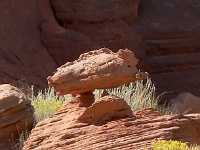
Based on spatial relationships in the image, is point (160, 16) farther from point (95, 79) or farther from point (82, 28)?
point (95, 79)

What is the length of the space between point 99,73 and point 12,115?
1468 millimetres

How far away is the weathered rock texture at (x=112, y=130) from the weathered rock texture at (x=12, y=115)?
881mm

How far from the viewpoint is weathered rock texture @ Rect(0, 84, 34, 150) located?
7.90 metres

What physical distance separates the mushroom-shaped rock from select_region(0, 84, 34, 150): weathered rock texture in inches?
36.1

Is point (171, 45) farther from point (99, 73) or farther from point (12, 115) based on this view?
point (99, 73)

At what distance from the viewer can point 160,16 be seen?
58.7 feet

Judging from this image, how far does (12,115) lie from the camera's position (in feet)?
26.2

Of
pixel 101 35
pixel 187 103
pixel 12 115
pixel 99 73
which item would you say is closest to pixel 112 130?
pixel 99 73

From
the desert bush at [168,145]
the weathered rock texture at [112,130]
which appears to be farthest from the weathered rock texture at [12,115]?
the desert bush at [168,145]

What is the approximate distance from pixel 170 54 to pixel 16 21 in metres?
4.77

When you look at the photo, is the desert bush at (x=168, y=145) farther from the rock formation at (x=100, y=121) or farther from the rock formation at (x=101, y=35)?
the rock formation at (x=101, y=35)

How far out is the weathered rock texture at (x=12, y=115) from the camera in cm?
790

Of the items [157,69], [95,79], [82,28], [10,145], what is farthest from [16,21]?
[95,79]

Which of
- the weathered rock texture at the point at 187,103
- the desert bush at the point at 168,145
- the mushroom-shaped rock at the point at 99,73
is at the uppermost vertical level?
the mushroom-shaped rock at the point at 99,73
